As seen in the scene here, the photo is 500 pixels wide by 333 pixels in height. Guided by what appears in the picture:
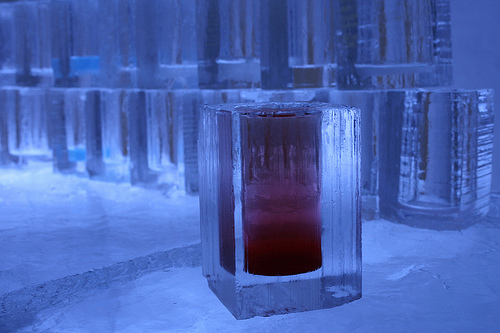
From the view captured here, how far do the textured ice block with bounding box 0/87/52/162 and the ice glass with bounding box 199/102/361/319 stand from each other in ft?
3.59

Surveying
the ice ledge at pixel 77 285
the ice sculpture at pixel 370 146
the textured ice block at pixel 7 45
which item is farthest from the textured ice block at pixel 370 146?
the textured ice block at pixel 7 45

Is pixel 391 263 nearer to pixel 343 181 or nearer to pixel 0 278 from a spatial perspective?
pixel 343 181

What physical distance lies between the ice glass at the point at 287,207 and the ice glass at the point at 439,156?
338 mm

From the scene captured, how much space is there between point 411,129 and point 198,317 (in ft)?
1.76

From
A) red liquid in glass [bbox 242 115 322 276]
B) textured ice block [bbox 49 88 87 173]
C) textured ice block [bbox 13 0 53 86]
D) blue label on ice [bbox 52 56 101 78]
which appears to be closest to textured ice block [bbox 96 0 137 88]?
blue label on ice [bbox 52 56 101 78]

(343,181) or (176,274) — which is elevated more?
(343,181)

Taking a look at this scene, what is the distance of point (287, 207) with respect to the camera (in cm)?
67

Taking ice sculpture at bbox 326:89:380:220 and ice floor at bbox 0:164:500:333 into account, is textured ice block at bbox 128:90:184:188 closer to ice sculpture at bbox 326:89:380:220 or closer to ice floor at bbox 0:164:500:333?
ice floor at bbox 0:164:500:333

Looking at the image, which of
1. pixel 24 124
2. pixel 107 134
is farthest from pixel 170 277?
pixel 24 124

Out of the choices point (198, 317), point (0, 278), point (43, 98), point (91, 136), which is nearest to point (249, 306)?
point (198, 317)

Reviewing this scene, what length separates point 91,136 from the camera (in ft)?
4.95

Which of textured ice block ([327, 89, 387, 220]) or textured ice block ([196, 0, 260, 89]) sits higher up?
textured ice block ([196, 0, 260, 89])

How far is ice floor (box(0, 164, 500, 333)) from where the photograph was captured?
0.66m

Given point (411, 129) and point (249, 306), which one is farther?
point (411, 129)
